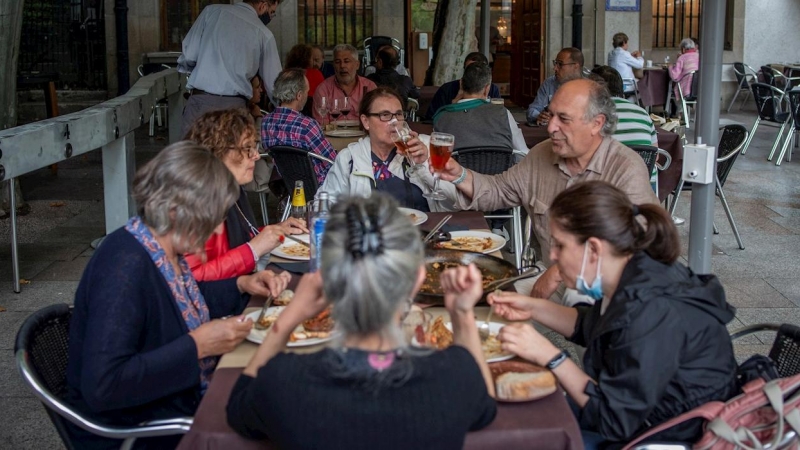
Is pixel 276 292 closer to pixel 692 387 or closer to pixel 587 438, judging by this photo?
pixel 587 438

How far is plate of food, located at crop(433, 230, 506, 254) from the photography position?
3.57 meters

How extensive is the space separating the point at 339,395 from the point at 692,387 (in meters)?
1.02

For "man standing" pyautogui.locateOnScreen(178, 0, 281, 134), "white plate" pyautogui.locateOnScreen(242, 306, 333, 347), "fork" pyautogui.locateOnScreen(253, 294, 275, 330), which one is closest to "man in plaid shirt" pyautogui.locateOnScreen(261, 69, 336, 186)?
"man standing" pyautogui.locateOnScreen(178, 0, 281, 134)

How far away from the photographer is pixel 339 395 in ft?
5.88

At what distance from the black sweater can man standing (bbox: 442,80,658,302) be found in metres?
1.90

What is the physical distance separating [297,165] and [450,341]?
3656 mm

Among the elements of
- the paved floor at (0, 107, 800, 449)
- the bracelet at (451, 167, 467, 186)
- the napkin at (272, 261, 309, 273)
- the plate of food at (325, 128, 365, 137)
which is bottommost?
the paved floor at (0, 107, 800, 449)

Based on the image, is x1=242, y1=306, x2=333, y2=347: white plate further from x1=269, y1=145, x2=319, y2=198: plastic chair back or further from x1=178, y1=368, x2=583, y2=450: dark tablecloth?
x1=269, y1=145, x2=319, y2=198: plastic chair back

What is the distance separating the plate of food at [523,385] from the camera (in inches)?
87.0

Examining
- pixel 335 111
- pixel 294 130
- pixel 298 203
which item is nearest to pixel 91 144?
pixel 294 130

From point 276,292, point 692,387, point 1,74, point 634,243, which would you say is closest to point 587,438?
point 692,387

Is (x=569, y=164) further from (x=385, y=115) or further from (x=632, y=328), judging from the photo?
(x=632, y=328)

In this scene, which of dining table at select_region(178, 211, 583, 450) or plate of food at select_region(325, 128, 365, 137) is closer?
dining table at select_region(178, 211, 583, 450)

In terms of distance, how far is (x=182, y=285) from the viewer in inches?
104
